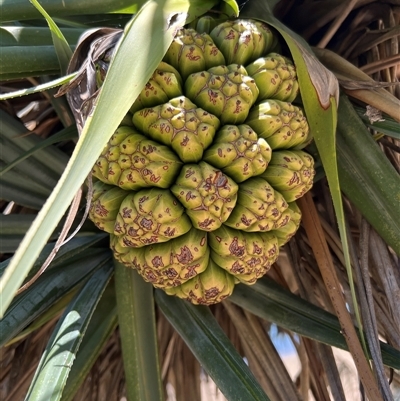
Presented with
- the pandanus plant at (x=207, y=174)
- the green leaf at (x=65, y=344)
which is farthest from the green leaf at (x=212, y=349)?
the green leaf at (x=65, y=344)

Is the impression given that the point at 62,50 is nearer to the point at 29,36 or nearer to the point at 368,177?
the point at 29,36

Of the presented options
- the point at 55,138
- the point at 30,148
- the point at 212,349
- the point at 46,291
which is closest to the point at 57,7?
the point at 55,138

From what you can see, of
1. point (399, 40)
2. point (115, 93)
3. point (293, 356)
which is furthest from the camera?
point (293, 356)

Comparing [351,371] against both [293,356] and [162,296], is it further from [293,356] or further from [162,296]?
[162,296]

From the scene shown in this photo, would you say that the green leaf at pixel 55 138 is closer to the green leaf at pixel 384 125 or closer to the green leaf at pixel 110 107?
the green leaf at pixel 110 107

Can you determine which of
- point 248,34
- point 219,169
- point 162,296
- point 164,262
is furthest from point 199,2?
point 162,296

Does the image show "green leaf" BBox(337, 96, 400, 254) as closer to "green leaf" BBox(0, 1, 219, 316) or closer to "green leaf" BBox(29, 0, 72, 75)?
"green leaf" BBox(0, 1, 219, 316)

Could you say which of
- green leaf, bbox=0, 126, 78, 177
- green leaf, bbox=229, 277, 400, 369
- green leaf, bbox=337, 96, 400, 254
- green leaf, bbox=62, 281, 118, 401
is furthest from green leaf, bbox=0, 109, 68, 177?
green leaf, bbox=337, 96, 400, 254
